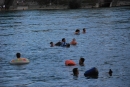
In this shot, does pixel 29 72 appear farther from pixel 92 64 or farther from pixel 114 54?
pixel 114 54

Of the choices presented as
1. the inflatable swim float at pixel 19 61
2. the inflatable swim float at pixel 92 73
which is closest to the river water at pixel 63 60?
the inflatable swim float at pixel 92 73

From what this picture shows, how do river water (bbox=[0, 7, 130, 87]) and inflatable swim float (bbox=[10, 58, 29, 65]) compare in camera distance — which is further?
inflatable swim float (bbox=[10, 58, 29, 65])

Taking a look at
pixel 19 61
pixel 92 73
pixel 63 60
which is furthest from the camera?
pixel 63 60

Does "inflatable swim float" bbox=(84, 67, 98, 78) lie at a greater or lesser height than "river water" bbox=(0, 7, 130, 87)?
greater

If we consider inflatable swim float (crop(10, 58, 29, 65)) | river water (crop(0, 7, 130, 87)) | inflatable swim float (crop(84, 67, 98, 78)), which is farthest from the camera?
inflatable swim float (crop(10, 58, 29, 65))

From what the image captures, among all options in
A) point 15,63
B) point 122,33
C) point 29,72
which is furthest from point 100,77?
point 122,33

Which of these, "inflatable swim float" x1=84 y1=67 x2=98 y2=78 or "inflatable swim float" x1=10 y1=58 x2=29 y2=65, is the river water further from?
"inflatable swim float" x1=10 y1=58 x2=29 y2=65

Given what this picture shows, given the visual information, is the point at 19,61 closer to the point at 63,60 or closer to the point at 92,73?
the point at 63,60

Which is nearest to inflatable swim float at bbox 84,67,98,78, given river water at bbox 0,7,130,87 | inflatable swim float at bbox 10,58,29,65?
river water at bbox 0,7,130,87

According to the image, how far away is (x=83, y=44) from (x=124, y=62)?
17.8m

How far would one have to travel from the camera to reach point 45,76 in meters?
41.6

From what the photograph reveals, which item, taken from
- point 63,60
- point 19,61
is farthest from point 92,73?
point 19,61

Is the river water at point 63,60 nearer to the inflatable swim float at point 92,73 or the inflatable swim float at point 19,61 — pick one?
the inflatable swim float at point 92,73

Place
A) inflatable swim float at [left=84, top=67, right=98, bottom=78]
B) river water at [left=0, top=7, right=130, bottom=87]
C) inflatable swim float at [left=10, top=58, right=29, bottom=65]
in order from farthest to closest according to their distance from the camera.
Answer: inflatable swim float at [left=10, top=58, right=29, bottom=65], inflatable swim float at [left=84, top=67, right=98, bottom=78], river water at [left=0, top=7, right=130, bottom=87]
